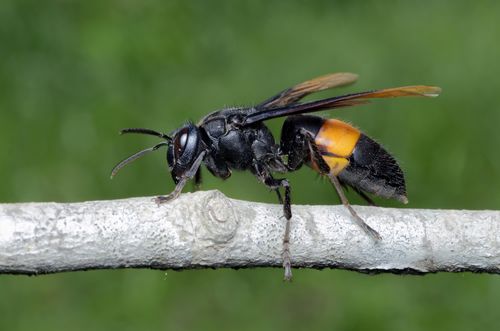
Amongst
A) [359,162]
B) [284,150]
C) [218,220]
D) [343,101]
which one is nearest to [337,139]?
[359,162]

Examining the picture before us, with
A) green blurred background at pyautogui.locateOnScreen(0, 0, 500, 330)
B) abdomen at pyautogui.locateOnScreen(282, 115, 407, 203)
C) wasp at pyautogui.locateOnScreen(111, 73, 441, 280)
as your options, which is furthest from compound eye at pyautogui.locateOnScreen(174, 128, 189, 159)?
green blurred background at pyautogui.locateOnScreen(0, 0, 500, 330)

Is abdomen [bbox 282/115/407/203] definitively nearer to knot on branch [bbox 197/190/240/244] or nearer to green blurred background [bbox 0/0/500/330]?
knot on branch [bbox 197/190/240/244]

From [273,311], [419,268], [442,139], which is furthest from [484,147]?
[419,268]

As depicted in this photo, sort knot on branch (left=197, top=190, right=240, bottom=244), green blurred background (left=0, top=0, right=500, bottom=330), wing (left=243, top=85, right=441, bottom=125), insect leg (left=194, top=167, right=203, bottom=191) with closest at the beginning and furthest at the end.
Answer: knot on branch (left=197, top=190, right=240, bottom=244) → wing (left=243, top=85, right=441, bottom=125) → insect leg (left=194, top=167, right=203, bottom=191) → green blurred background (left=0, top=0, right=500, bottom=330)

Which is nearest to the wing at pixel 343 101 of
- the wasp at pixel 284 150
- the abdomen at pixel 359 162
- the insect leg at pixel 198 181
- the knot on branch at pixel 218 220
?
the wasp at pixel 284 150

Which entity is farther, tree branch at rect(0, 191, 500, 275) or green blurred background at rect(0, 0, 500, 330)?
green blurred background at rect(0, 0, 500, 330)

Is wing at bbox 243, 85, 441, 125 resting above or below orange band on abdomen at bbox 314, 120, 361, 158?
above

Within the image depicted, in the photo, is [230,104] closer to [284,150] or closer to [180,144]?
[284,150]

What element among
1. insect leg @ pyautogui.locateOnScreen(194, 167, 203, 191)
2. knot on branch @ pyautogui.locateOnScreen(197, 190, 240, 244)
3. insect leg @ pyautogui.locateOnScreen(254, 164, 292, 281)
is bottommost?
insect leg @ pyautogui.locateOnScreen(194, 167, 203, 191)

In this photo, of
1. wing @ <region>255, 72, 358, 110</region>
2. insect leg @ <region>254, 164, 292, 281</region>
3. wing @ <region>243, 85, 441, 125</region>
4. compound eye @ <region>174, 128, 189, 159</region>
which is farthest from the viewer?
wing @ <region>255, 72, 358, 110</region>
